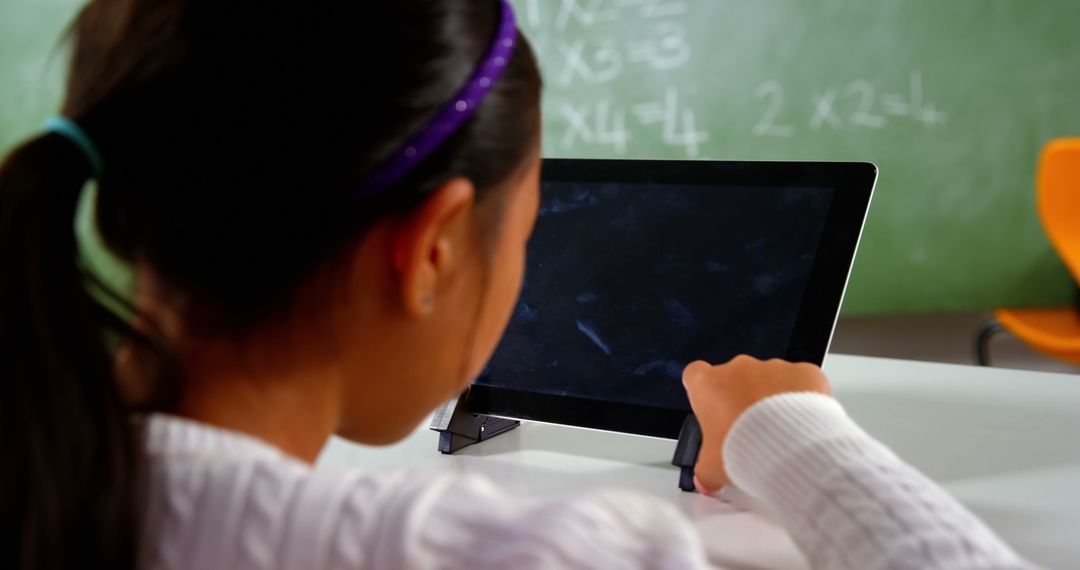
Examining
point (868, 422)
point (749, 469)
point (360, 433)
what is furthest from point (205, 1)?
point (868, 422)

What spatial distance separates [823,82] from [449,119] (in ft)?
7.05

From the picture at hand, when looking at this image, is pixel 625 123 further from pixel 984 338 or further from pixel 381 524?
pixel 381 524

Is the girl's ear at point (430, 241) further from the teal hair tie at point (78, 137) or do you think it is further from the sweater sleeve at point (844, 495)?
the sweater sleeve at point (844, 495)

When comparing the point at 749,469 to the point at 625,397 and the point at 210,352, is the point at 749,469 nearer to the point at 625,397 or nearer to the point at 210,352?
the point at 625,397

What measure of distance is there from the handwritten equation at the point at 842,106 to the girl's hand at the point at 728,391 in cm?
181

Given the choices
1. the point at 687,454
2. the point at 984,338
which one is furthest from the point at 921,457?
the point at 984,338

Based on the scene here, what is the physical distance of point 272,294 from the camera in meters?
0.46

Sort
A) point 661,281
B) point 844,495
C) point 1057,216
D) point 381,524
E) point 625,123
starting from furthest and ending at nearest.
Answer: point 625,123
point 1057,216
point 661,281
point 844,495
point 381,524

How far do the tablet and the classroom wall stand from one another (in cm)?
→ 159

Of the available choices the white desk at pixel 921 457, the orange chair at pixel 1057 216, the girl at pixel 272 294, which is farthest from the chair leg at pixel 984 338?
the girl at pixel 272 294

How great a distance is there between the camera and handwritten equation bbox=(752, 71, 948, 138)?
7.99 feet

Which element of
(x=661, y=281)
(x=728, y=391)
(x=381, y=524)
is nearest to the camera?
(x=381, y=524)

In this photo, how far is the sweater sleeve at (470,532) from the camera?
371mm

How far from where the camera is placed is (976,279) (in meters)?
2.59
